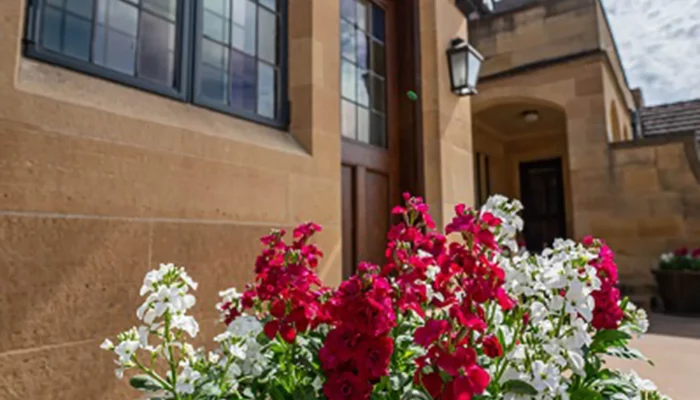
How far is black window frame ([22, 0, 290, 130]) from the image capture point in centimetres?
164

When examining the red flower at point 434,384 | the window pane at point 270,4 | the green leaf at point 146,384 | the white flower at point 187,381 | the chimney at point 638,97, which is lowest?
the green leaf at point 146,384

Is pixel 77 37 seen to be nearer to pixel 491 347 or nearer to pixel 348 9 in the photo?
pixel 491 347

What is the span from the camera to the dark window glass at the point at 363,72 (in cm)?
331

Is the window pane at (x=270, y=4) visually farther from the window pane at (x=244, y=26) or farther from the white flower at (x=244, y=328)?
the white flower at (x=244, y=328)

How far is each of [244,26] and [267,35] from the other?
194 mm

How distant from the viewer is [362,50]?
3500mm

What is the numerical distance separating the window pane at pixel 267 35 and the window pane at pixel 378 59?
1.06 meters

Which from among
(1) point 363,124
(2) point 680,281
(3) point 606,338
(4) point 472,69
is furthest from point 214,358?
(2) point 680,281

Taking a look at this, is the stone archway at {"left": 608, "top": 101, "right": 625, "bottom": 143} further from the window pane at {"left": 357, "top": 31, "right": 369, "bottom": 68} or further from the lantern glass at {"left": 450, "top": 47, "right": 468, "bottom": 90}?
the window pane at {"left": 357, "top": 31, "right": 369, "bottom": 68}

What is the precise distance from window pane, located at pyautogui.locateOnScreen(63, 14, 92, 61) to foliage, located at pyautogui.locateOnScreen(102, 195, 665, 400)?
1.15 meters

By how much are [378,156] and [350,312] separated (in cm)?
272

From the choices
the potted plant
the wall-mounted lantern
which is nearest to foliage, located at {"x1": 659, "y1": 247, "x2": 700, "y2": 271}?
the potted plant

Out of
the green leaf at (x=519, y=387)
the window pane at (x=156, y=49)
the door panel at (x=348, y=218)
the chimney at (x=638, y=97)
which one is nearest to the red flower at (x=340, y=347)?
the green leaf at (x=519, y=387)

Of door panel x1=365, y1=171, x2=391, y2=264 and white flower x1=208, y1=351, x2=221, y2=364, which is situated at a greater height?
door panel x1=365, y1=171, x2=391, y2=264
